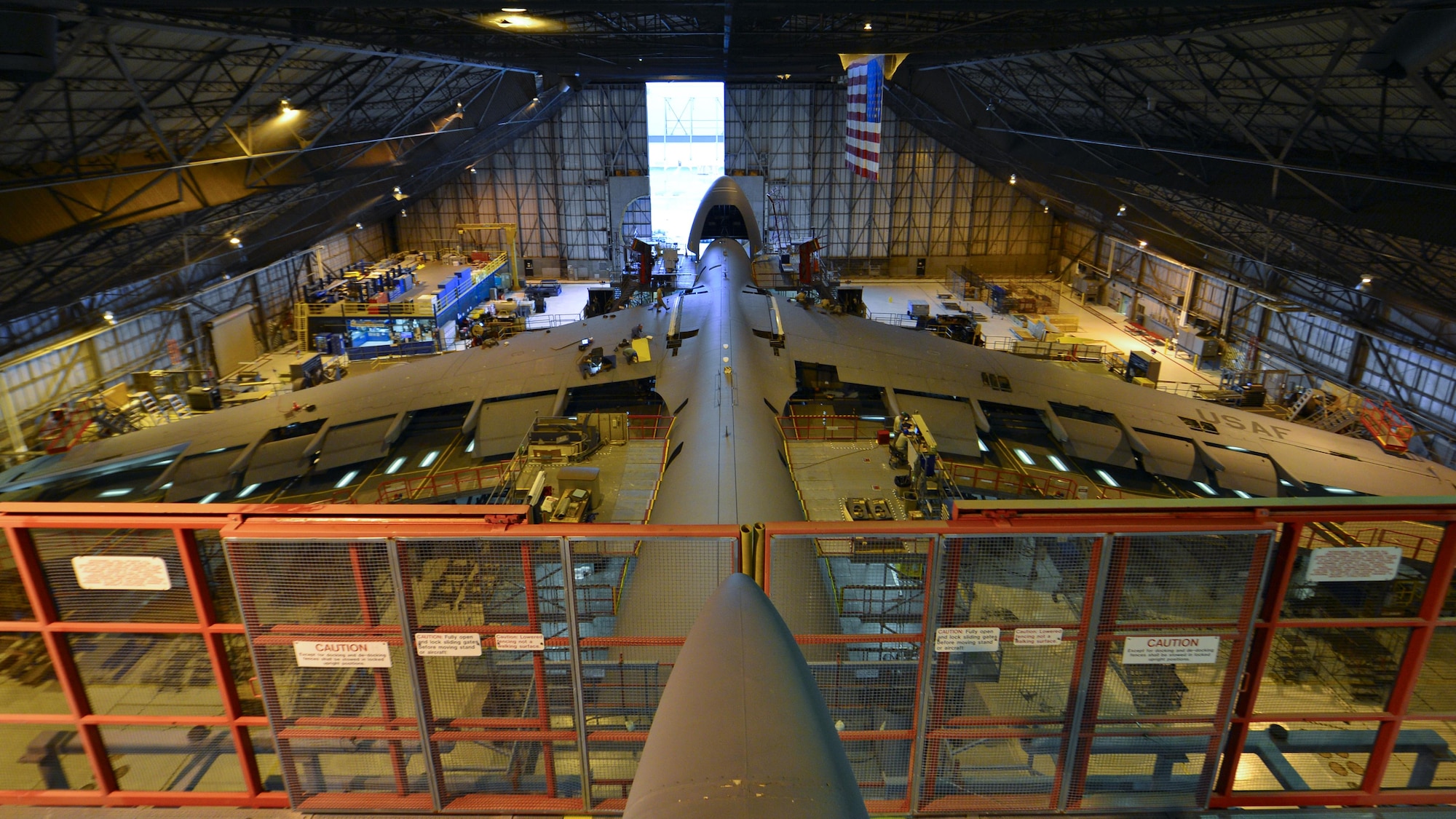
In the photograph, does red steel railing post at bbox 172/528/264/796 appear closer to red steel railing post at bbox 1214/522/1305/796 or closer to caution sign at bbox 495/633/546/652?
caution sign at bbox 495/633/546/652

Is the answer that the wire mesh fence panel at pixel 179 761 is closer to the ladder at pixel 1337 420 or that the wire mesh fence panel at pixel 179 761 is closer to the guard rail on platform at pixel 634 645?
the guard rail on platform at pixel 634 645

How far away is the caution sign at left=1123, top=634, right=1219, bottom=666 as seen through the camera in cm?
593

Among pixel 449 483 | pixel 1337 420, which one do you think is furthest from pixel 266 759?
pixel 1337 420

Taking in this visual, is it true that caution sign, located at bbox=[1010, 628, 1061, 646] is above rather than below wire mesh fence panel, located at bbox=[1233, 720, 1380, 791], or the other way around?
above

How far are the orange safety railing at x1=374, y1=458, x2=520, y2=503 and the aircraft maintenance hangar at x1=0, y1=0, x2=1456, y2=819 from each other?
221mm

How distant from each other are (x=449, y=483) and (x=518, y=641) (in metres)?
14.9

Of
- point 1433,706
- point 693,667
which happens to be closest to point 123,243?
point 693,667

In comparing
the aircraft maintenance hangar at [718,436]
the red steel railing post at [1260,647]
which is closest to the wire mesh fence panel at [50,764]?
the aircraft maintenance hangar at [718,436]

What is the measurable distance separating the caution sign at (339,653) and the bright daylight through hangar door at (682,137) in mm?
43754

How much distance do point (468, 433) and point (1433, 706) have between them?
20.4 metres

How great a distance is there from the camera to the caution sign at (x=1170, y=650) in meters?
5.93

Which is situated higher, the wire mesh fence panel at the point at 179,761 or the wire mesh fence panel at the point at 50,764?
the wire mesh fence panel at the point at 179,761

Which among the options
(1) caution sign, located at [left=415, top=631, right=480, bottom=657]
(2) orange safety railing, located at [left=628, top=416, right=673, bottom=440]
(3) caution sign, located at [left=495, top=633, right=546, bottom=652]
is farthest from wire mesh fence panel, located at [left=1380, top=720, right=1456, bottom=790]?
(2) orange safety railing, located at [left=628, top=416, right=673, bottom=440]

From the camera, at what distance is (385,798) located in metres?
6.44
